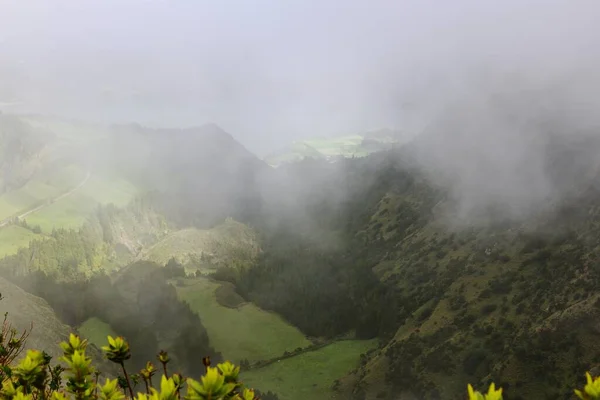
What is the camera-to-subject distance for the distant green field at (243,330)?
456 ft

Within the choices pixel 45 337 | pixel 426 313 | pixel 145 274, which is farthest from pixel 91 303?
pixel 426 313

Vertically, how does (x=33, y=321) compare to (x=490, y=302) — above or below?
above

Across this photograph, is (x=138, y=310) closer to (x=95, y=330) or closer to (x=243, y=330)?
(x=95, y=330)

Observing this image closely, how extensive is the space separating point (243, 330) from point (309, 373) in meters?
34.4

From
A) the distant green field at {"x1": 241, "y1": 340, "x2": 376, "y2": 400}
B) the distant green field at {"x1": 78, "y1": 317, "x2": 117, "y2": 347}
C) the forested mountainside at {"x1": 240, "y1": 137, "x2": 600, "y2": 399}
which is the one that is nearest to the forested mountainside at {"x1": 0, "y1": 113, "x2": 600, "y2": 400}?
the forested mountainside at {"x1": 240, "y1": 137, "x2": 600, "y2": 399}

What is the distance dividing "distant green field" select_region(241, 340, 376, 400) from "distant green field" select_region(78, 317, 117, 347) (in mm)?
44210

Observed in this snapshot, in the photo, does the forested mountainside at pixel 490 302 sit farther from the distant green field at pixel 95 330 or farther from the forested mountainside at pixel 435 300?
the distant green field at pixel 95 330

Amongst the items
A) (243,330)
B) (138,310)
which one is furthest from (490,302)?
(138,310)

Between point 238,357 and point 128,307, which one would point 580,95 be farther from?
point 128,307

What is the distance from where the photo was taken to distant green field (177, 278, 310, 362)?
5472 inches

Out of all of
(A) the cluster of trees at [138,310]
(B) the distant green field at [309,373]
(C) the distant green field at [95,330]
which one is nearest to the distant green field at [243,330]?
(A) the cluster of trees at [138,310]

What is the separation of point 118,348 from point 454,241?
155583 mm

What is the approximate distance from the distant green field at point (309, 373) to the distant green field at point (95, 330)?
44.2 metres

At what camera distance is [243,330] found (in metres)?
150
